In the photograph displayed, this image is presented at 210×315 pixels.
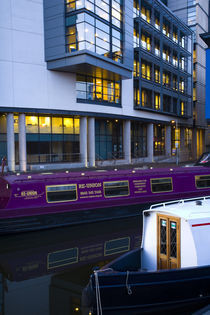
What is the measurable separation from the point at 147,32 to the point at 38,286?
36269mm

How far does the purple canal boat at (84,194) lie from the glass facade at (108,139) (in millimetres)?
18195

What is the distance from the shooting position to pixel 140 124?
40.9 meters

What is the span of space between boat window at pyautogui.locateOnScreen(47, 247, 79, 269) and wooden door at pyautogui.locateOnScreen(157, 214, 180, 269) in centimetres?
348

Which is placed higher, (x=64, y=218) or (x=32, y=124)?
(x=32, y=124)

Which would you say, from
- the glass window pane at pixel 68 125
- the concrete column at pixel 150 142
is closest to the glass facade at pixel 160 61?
the concrete column at pixel 150 142

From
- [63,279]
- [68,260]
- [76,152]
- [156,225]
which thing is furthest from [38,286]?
[76,152]

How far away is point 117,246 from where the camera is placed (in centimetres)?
1122

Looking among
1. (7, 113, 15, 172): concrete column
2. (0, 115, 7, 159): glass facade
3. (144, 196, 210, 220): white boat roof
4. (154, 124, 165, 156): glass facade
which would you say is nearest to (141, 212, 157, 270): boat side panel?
(144, 196, 210, 220): white boat roof

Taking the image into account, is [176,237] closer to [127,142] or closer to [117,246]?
[117,246]

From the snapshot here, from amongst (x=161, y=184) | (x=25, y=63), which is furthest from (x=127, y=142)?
(x=161, y=184)

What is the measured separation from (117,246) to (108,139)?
2461cm

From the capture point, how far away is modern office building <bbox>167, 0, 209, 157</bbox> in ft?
161

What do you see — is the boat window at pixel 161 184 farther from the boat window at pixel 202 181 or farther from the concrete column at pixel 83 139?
the concrete column at pixel 83 139

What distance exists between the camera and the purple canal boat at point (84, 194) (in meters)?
12.3
